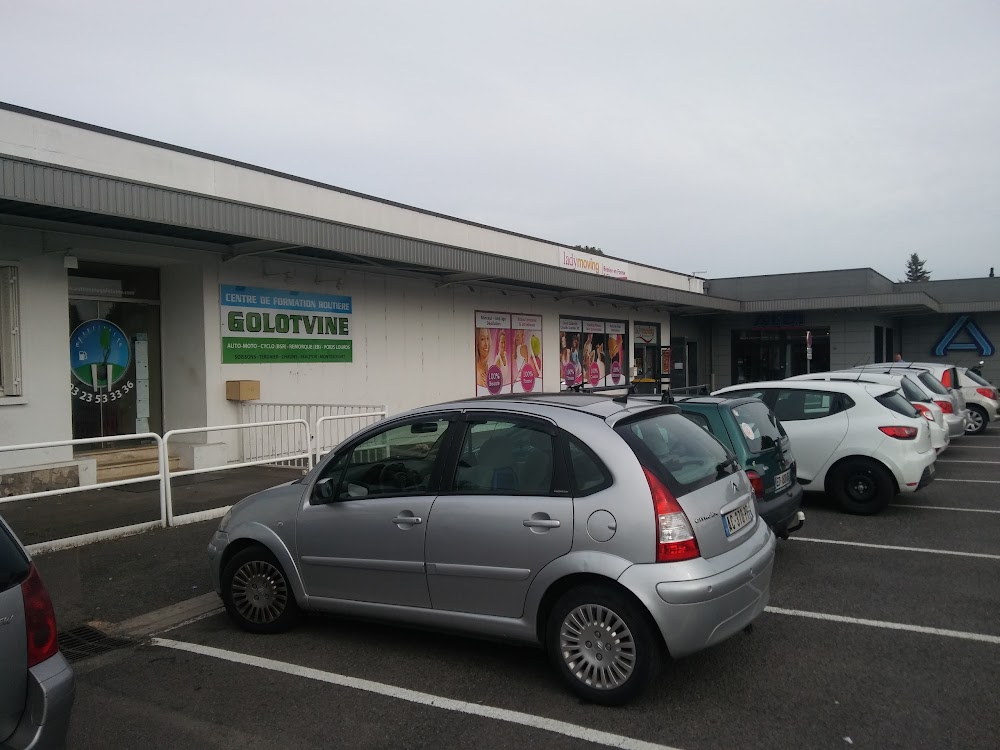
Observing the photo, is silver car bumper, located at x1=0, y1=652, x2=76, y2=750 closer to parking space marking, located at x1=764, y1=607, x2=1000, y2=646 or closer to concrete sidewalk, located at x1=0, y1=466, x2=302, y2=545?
parking space marking, located at x1=764, y1=607, x2=1000, y2=646

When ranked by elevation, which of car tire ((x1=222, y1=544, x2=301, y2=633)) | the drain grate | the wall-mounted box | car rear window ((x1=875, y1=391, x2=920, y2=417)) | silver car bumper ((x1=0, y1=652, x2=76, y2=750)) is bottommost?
the drain grate

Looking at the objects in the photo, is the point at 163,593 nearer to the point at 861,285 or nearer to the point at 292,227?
the point at 292,227

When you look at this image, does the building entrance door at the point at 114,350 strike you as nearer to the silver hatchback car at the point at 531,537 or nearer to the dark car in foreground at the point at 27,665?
the silver hatchback car at the point at 531,537

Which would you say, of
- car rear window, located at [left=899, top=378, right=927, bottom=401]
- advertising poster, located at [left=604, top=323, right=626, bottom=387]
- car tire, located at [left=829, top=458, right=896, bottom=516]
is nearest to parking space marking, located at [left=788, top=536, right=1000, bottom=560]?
car tire, located at [left=829, top=458, right=896, bottom=516]

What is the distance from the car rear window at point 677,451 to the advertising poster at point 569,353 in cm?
1560

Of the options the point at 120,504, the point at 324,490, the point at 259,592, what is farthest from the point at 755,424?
the point at 120,504

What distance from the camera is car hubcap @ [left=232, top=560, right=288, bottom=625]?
5277 mm

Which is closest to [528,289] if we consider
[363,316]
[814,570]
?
[363,316]

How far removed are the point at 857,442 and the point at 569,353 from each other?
41.1 ft

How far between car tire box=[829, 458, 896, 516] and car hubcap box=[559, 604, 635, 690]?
20.2ft

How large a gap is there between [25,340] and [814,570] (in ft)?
31.2

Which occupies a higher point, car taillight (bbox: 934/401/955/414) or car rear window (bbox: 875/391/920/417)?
car rear window (bbox: 875/391/920/417)

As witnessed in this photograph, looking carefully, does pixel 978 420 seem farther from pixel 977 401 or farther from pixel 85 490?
pixel 85 490

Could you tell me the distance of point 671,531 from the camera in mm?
4004
